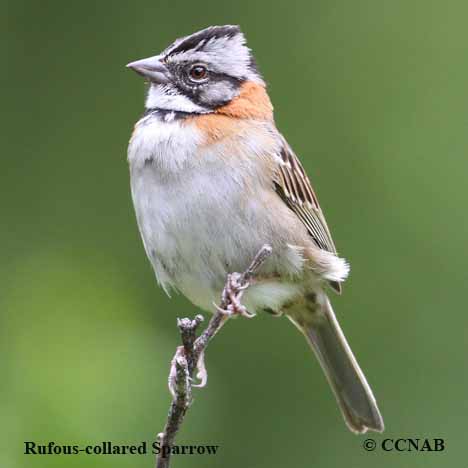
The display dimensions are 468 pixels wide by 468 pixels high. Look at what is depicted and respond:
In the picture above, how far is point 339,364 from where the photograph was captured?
5816 millimetres

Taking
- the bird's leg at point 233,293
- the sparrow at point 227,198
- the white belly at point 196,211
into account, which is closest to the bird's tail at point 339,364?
the sparrow at point 227,198

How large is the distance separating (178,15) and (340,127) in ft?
3.91

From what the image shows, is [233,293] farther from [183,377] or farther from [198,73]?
[198,73]

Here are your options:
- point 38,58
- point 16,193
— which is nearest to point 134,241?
point 16,193

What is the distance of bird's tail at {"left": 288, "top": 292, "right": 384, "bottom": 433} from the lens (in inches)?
223

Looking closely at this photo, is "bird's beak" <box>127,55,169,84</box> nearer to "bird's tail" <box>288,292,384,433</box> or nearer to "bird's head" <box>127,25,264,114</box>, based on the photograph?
"bird's head" <box>127,25,264,114</box>

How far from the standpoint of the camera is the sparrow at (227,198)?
5.04m

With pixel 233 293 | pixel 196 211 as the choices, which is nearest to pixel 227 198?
pixel 196 211

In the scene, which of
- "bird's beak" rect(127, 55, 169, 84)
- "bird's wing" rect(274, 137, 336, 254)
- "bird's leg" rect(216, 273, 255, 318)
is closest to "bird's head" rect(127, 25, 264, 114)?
"bird's beak" rect(127, 55, 169, 84)

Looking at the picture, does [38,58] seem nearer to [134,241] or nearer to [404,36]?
[134,241]

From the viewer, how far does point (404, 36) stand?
7188mm

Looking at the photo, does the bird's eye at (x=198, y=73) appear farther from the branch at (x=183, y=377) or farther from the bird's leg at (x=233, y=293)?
the branch at (x=183, y=377)

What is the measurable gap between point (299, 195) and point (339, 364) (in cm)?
90

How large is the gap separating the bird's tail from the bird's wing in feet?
0.94
